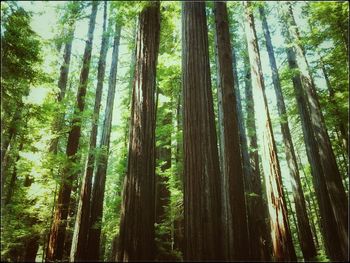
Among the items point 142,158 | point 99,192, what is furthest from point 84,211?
point 142,158

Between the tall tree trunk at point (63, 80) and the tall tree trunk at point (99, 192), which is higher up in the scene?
the tall tree trunk at point (63, 80)

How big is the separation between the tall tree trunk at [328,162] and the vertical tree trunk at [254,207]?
2.69m

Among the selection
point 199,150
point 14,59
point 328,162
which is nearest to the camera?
point 199,150

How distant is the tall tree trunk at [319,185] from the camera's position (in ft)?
37.4

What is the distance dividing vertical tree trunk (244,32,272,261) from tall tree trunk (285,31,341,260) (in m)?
2.43

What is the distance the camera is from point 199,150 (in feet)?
15.2

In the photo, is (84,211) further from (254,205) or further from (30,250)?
(254,205)

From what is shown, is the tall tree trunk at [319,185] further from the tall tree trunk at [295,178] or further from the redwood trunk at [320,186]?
the tall tree trunk at [295,178]

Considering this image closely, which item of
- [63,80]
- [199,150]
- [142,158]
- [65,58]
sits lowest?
[199,150]

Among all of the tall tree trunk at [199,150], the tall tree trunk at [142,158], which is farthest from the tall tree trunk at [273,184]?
the tall tree trunk at [142,158]

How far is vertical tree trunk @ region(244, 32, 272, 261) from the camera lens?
10.1m

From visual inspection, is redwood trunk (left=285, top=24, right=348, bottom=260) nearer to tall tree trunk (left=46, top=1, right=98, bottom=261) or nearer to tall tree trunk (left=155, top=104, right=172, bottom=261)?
tall tree trunk (left=155, top=104, right=172, bottom=261)

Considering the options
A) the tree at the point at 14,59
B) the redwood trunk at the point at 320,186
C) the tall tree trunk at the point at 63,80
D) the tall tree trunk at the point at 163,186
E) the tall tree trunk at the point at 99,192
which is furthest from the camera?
the tall tree trunk at the point at 63,80

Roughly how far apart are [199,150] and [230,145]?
6.64 ft
